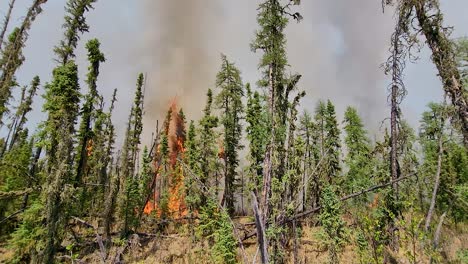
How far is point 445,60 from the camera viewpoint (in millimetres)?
9875

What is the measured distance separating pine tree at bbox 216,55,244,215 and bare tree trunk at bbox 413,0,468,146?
81.9ft

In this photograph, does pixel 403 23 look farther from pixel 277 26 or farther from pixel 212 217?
pixel 212 217

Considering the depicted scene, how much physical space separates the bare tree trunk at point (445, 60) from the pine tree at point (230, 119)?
25.0 meters

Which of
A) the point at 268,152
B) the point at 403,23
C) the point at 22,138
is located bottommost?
the point at 268,152

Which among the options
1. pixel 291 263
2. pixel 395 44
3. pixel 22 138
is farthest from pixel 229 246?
pixel 22 138

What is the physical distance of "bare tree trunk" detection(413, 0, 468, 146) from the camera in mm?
9508

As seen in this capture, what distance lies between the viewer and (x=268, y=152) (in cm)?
608

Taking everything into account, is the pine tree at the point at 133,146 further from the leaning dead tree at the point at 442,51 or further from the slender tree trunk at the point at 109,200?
the leaning dead tree at the point at 442,51

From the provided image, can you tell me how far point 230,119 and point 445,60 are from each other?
27733 mm

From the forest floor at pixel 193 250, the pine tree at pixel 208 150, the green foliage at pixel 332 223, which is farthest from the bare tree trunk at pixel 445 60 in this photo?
the pine tree at pixel 208 150

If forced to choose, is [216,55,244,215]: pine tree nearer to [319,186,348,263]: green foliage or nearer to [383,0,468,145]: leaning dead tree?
[319,186,348,263]: green foliage

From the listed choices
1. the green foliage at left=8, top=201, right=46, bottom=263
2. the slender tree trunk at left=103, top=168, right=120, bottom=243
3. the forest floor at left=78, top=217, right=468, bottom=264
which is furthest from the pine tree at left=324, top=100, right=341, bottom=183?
the green foliage at left=8, top=201, right=46, bottom=263

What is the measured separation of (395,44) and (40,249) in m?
20.3

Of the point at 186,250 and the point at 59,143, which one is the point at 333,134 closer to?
the point at 186,250
